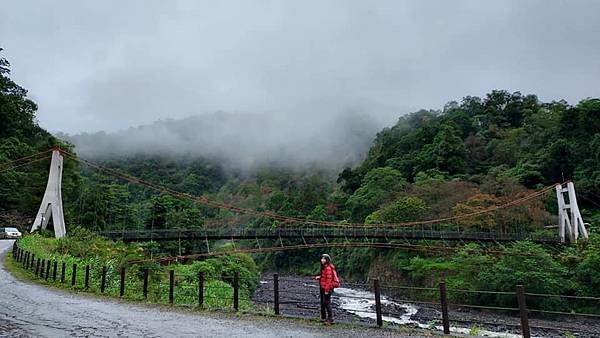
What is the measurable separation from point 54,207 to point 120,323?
18.8 m

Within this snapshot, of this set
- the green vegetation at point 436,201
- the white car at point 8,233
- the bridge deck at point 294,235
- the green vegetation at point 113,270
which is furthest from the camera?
the white car at point 8,233

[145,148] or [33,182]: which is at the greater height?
[145,148]

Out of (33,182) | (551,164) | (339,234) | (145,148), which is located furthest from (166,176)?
(551,164)

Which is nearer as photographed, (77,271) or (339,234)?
(77,271)

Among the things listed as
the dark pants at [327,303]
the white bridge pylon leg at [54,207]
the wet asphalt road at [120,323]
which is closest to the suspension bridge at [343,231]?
the white bridge pylon leg at [54,207]

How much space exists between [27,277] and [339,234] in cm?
2301

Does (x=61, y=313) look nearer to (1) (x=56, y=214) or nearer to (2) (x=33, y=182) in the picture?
(1) (x=56, y=214)

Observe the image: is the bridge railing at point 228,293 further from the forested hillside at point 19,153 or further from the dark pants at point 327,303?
the forested hillside at point 19,153

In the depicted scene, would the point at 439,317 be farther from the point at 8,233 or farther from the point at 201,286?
the point at 8,233

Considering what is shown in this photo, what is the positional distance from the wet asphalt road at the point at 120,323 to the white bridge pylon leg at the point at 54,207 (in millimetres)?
14031

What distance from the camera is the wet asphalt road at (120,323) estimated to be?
6781 mm

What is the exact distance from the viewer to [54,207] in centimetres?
2358

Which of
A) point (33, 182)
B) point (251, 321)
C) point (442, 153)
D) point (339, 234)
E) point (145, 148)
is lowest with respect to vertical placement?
point (251, 321)

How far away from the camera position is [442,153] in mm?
50156
